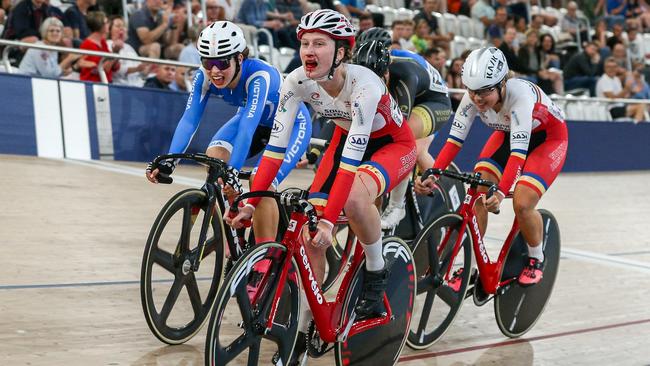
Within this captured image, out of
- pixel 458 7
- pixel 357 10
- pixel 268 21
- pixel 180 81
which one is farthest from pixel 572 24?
pixel 180 81

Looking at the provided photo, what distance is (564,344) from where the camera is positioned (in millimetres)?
5273

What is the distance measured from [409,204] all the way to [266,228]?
2.19 meters

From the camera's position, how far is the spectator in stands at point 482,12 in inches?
641

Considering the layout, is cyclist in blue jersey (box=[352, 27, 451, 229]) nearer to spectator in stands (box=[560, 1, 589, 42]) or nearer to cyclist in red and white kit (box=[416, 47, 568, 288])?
cyclist in red and white kit (box=[416, 47, 568, 288])

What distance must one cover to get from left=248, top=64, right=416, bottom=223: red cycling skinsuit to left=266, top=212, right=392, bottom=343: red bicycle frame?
14cm

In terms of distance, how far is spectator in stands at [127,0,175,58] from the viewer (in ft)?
35.1

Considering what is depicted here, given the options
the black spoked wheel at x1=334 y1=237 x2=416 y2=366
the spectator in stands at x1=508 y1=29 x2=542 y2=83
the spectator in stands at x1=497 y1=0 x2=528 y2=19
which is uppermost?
the black spoked wheel at x1=334 y1=237 x2=416 y2=366

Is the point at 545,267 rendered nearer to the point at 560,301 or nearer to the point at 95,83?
the point at 560,301

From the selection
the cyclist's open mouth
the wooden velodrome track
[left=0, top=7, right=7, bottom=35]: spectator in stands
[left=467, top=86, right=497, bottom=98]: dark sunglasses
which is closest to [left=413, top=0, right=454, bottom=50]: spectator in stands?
the wooden velodrome track

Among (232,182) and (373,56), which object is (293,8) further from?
(232,182)

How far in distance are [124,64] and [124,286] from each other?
16.7 ft

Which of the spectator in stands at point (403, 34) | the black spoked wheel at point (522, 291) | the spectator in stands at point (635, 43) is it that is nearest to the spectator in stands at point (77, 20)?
the spectator in stands at point (403, 34)

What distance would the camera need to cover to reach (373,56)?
5.21 m

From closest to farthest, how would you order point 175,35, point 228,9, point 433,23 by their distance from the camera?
point 175,35, point 228,9, point 433,23
